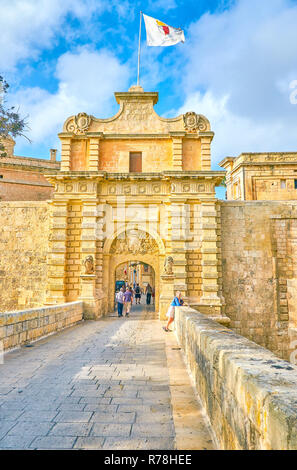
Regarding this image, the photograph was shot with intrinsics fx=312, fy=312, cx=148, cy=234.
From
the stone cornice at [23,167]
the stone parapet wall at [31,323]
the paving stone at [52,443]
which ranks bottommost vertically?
the paving stone at [52,443]

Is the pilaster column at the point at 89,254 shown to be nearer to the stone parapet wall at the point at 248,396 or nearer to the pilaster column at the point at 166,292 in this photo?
the pilaster column at the point at 166,292

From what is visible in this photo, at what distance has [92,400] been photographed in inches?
157

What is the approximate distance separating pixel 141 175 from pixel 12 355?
32.4ft

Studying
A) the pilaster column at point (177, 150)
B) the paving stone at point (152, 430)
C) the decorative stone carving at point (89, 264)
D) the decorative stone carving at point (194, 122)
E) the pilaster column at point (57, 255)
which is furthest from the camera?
the decorative stone carving at point (194, 122)

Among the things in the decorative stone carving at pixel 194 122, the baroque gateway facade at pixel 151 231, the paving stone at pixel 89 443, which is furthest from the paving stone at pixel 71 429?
the decorative stone carving at pixel 194 122

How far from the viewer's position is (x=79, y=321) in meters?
12.4

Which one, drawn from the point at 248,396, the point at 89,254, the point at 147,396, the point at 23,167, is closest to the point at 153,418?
the point at 147,396

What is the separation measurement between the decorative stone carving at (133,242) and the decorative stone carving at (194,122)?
5550 mm

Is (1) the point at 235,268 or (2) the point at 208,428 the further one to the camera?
(1) the point at 235,268

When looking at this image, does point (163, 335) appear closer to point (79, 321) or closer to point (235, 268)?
point (79, 321)

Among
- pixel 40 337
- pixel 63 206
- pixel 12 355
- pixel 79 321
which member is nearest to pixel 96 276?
pixel 79 321

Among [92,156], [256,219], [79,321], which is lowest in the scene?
[79,321]

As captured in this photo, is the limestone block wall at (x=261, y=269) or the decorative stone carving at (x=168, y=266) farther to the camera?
the limestone block wall at (x=261, y=269)

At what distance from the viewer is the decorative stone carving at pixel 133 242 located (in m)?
15.1
